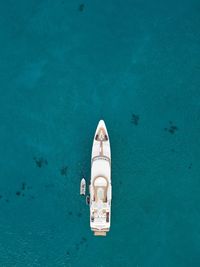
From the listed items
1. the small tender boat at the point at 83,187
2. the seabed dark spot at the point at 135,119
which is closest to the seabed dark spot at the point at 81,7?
the seabed dark spot at the point at 135,119

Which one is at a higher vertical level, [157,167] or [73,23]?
[73,23]

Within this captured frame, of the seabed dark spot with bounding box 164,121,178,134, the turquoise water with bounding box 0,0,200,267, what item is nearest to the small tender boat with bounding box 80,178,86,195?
the turquoise water with bounding box 0,0,200,267

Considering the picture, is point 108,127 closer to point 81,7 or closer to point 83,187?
point 83,187

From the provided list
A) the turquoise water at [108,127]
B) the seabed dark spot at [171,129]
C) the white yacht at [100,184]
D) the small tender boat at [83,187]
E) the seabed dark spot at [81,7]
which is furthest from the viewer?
the seabed dark spot at [81,7]

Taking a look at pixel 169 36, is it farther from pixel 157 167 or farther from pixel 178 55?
pixel 157 167

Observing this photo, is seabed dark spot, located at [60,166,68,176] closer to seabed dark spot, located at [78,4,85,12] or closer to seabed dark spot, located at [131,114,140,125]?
seabed dark spot, located at [131,114,140,125]

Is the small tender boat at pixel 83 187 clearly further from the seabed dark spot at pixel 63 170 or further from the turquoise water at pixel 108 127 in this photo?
the seabed dark spot at pixel 63 170

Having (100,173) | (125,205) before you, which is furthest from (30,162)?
(125,205)
